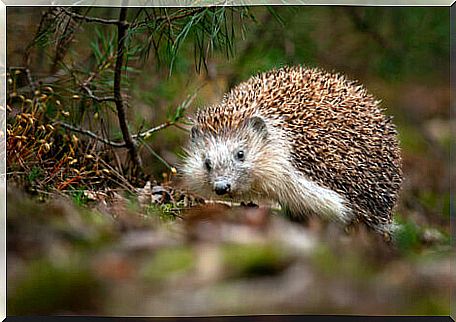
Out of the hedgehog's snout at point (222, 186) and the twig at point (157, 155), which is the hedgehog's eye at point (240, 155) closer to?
the hedgehog's snout at point (222, 186)

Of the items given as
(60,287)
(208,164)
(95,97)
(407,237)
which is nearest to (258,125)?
(208,164)

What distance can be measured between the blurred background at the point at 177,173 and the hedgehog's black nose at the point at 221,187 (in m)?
0.07

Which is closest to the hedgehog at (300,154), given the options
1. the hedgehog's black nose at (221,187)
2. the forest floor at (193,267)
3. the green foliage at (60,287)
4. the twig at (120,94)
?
the hedgehog's black nose at (221,187)

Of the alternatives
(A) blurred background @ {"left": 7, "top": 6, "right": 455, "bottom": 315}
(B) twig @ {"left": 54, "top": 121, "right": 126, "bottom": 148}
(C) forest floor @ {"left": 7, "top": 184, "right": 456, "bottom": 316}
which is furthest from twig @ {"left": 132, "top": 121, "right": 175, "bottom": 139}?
(C) forest floor @ {"left": 7, "top": 184, "right": 456, "bottom": 316}

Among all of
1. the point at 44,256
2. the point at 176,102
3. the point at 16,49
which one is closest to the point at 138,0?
the point at 16,49

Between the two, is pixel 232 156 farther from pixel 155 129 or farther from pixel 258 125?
pixel 155 129

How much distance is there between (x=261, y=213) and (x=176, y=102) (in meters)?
1.15

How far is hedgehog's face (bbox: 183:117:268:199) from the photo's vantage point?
3.61m

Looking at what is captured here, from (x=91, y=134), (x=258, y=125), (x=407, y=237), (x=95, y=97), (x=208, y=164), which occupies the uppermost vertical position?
(x=95, y=97)

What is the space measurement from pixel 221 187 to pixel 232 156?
0.18 meters

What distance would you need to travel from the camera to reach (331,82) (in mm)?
3904

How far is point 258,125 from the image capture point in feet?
12.1

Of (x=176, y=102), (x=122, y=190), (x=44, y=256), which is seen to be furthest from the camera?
(x=176, y=102)

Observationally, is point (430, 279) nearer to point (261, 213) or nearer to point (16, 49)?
point (261, 213)
